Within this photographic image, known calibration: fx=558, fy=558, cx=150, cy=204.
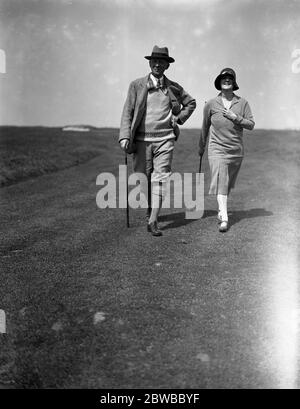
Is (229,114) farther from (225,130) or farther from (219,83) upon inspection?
(219,83)

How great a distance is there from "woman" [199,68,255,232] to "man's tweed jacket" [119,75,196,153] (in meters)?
0.45

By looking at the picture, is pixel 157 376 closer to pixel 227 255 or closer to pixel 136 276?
pixel 136 276

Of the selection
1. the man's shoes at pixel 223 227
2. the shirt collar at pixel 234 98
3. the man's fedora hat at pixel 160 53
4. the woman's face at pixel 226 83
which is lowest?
the man's shoes at pixel 223 227

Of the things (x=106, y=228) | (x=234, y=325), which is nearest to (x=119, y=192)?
(x=106, y=228)

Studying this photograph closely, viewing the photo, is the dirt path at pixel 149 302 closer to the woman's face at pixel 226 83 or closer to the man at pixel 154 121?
the man at pixel 154 121

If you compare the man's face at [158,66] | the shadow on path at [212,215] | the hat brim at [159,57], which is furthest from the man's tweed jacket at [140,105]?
the shadow on path at [212,215]

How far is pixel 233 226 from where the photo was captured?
29.4ft

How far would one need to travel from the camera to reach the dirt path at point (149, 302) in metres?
4.09

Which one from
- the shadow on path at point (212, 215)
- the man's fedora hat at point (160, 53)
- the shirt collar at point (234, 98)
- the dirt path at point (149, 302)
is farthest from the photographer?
the shadow on path at point (212, 215)

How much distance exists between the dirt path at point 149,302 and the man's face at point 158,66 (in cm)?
243

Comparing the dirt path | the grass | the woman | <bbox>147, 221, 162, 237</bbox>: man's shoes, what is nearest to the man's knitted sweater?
the woman

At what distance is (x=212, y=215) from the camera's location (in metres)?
10.2

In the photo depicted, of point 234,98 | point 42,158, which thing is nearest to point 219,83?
point 234,98

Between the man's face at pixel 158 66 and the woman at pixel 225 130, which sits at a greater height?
the man's face at pixel 158 66
